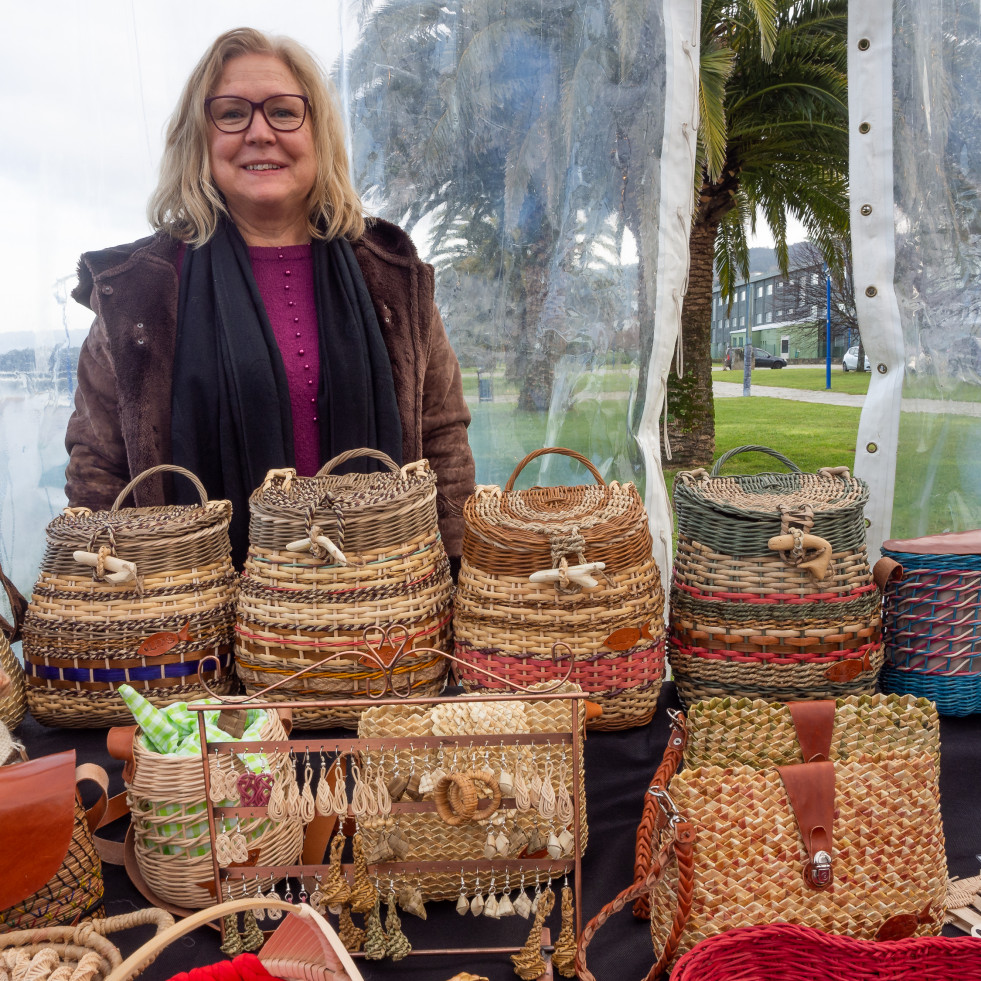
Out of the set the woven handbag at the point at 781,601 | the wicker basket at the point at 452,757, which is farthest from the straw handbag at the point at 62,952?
the woven handbag at the point at 781,601

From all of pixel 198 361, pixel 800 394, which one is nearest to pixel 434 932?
pixel 198 361

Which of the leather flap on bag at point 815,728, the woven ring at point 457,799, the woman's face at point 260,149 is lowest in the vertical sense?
the woven ring at point 457,799

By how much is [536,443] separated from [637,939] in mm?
1759

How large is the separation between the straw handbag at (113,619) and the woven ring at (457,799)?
1.89 feet

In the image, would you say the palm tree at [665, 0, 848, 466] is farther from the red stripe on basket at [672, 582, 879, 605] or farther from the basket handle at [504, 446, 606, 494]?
the red stripe on basket at [672, 582, 879, 605]

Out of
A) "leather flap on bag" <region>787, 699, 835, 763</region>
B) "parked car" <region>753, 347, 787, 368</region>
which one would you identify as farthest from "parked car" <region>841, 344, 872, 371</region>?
"leather flap on bag" <region>787, 699, 835, 763</region>

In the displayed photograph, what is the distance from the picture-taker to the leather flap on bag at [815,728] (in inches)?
39.4

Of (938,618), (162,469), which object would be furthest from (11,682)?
(938,618)

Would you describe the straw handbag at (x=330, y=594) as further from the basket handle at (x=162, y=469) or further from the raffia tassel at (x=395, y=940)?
the raffia tassel at (x=395, y=940)

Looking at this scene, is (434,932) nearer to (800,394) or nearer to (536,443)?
(536,443)

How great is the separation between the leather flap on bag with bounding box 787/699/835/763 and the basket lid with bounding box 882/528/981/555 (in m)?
0.56

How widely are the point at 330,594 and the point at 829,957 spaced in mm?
826

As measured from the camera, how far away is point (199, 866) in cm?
99

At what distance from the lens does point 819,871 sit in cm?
86
